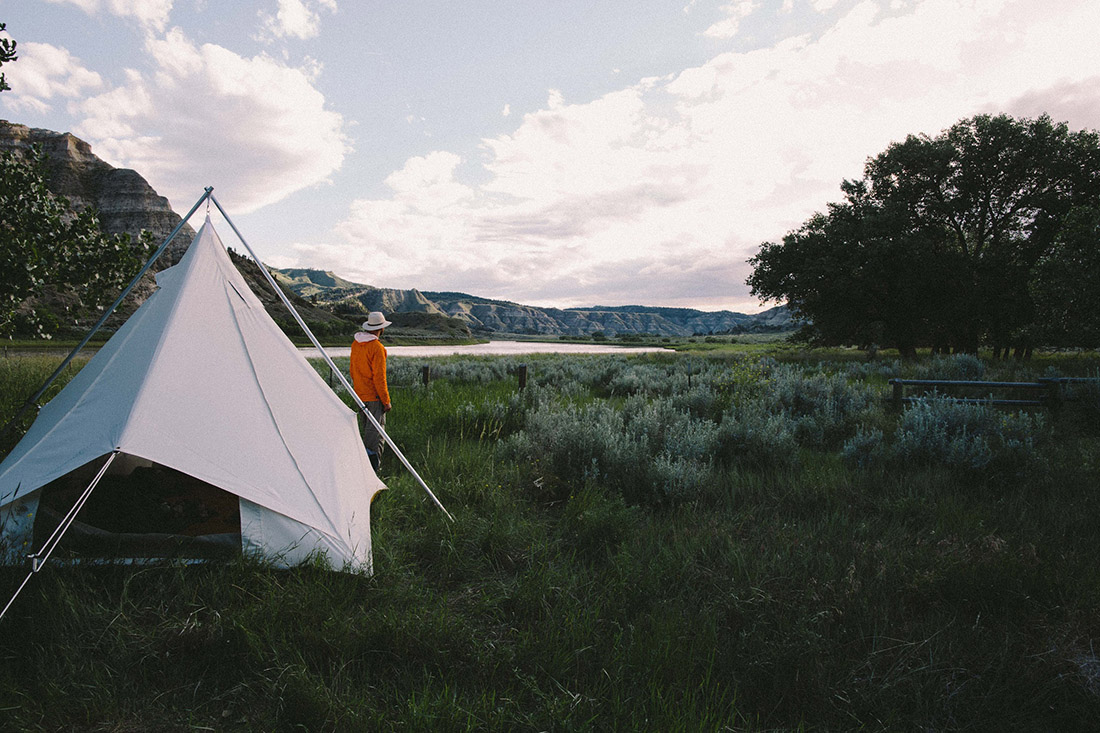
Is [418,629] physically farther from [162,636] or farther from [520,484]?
[520,484]

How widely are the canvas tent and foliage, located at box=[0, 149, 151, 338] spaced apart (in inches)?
118

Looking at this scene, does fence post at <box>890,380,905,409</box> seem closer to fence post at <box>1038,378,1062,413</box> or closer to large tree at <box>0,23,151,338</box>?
fence post at <box>1038,378,1062,413</box>

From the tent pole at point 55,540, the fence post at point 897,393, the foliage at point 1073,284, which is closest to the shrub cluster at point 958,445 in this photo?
the fence post at point 897,393

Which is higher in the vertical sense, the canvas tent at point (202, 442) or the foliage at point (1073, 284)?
the foliage at point (1073, 284)

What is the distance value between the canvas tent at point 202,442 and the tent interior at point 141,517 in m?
0.01

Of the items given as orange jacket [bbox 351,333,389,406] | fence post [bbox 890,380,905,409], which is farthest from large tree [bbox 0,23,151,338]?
fence post [bbox 890,380,905,409]

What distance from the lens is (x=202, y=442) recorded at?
10.5 feet

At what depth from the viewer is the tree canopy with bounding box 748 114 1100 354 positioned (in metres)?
18.6

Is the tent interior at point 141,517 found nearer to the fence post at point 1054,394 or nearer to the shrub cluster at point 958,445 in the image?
the shrub cluster at point 958,445

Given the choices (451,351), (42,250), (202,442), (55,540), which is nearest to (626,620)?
(202,442)

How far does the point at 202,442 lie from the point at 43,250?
5539mm

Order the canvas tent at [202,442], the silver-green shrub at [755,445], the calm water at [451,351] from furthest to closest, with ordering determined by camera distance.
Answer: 1. the calm water at [451,351]
2. the silver-green shrub at [755,445]
3. the canvas tent at [202,442]

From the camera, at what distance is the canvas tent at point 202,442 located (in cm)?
306

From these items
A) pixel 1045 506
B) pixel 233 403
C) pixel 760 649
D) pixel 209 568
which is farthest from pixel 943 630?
pixel 233 403
